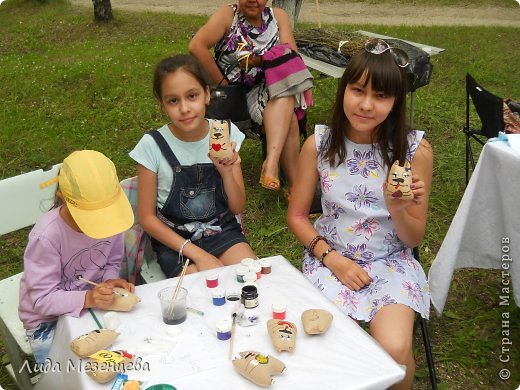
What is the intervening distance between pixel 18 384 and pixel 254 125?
235cm

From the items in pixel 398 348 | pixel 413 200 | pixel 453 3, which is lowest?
pixel 453 3

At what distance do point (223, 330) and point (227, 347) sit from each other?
1.8 inches

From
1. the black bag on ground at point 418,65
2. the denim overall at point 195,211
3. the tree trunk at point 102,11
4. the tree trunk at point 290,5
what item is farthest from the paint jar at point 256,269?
the tree trunk at point 102,11

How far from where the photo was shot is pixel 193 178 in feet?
7.79

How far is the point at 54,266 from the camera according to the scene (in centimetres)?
187

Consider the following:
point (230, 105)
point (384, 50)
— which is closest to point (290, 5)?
point (230, 105)

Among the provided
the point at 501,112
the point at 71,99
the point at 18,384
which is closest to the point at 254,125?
the point at 501,112

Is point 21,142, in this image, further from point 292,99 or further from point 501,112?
point 501,112

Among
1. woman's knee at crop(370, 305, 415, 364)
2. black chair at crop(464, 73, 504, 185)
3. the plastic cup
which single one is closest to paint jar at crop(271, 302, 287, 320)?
the plastic cup

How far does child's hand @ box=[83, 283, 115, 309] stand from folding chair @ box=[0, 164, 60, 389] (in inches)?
25.8

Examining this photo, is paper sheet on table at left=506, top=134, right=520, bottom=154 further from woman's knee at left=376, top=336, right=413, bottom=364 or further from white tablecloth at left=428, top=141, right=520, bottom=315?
woman's knee at left=376, top=336, right=413, bottom=364

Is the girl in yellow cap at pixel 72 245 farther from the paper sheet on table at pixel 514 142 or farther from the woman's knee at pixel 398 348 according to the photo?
the paper sheet on table at pixel 514 142

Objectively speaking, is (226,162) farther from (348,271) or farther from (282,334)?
(282,334)

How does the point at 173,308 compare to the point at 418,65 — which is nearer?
the point at 173,308
